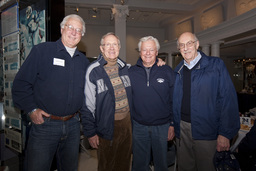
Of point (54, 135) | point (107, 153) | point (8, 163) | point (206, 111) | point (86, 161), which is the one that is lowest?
point (86, 161)

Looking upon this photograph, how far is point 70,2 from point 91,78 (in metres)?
5.86

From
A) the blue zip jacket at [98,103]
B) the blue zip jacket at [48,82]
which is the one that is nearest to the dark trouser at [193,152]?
the blue zip jacket at [98,103]

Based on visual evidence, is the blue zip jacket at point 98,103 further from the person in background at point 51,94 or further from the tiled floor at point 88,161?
the tiled floor at point 88,161

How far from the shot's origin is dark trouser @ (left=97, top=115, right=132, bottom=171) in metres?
1.77

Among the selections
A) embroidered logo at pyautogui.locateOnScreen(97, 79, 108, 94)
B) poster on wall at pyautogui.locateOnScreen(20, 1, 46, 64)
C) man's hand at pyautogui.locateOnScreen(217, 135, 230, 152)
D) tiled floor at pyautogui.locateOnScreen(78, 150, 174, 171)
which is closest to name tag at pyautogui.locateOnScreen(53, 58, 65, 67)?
embroidered logo at pyautogui.locateOnScreen(97, 79, 108, 94)

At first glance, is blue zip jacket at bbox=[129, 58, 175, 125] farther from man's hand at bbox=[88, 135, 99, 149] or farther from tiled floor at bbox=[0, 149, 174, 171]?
tiled floor at bbox=[0, 149, 174, 171]

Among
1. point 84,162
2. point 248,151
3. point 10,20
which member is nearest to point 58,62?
point 10,20

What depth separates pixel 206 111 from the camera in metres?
1.65

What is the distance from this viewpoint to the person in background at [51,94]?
1451mm

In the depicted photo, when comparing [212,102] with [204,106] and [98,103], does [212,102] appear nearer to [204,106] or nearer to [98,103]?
[204,106]

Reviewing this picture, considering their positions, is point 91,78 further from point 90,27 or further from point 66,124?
point 90,27

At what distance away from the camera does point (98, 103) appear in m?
1.70

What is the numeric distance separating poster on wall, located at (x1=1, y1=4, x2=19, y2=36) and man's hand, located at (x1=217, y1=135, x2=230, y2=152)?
2.89 meters

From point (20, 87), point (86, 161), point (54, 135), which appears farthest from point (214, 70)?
point (86, 161)
